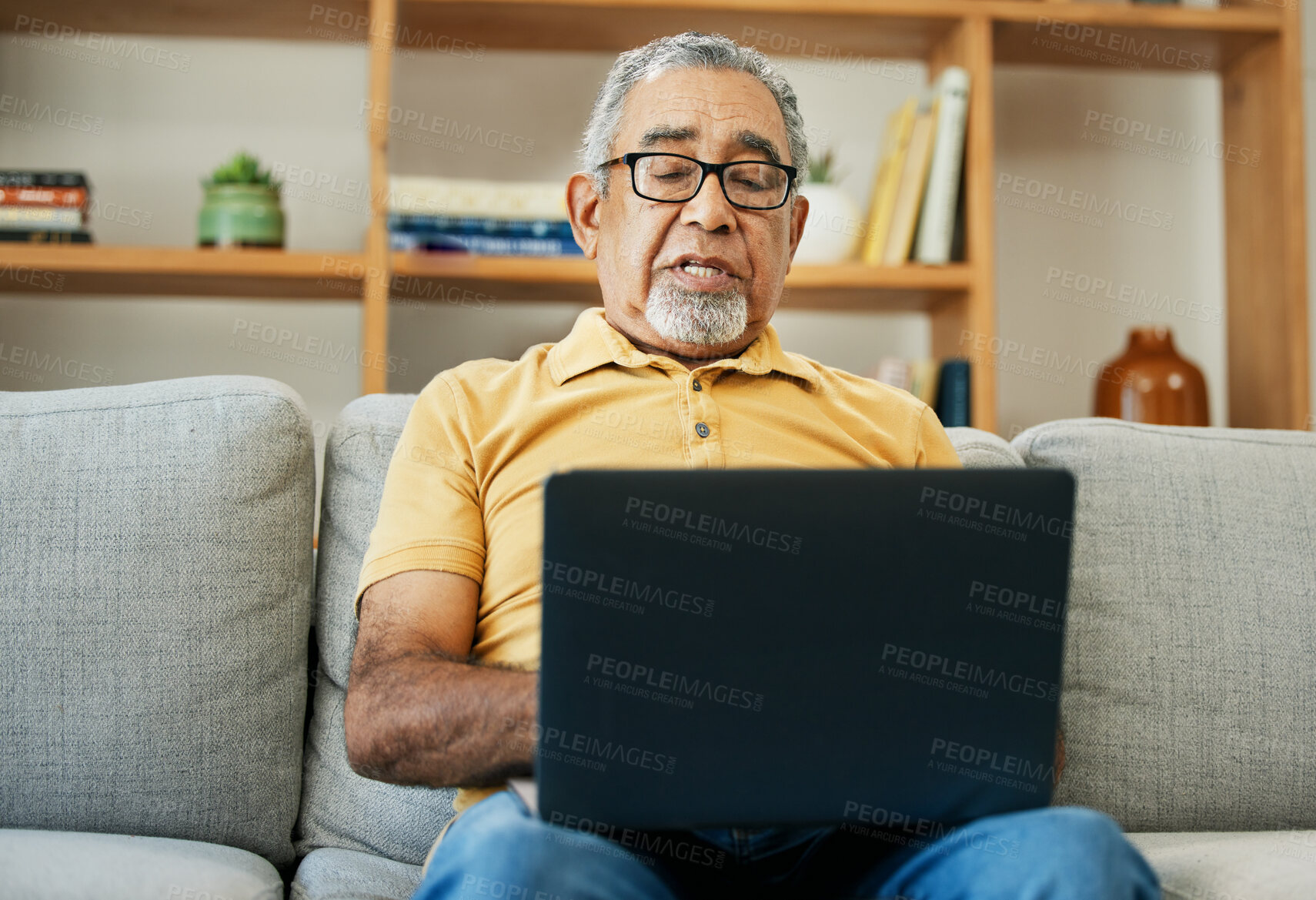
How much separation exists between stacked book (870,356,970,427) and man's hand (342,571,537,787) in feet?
3.45

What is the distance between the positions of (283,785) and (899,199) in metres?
1.35

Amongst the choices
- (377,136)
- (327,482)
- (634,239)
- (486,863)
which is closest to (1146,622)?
(634,239)

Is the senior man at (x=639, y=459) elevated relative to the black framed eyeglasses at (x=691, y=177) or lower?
lower

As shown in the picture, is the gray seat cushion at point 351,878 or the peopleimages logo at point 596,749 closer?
the peopleimages logo at point 596,749

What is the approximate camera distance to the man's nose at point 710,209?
47.4 inches

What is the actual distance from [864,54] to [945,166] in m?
0.33

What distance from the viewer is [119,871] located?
939 mm

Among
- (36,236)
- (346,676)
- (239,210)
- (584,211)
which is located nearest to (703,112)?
(584,211)

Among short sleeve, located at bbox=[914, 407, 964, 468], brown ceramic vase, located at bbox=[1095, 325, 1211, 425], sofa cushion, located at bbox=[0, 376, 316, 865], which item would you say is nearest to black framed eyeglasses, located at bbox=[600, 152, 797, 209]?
short sleeve, located at bbox=[914, 407, 964, 468]

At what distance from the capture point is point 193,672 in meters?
1.08

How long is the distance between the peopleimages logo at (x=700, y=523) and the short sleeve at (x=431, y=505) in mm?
433

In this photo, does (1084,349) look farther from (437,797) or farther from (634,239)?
(437,797)

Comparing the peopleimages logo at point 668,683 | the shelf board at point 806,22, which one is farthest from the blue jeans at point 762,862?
the shelf board at point 806,22

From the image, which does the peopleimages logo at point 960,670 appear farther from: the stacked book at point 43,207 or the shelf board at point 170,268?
the stacked book at point 43,207
